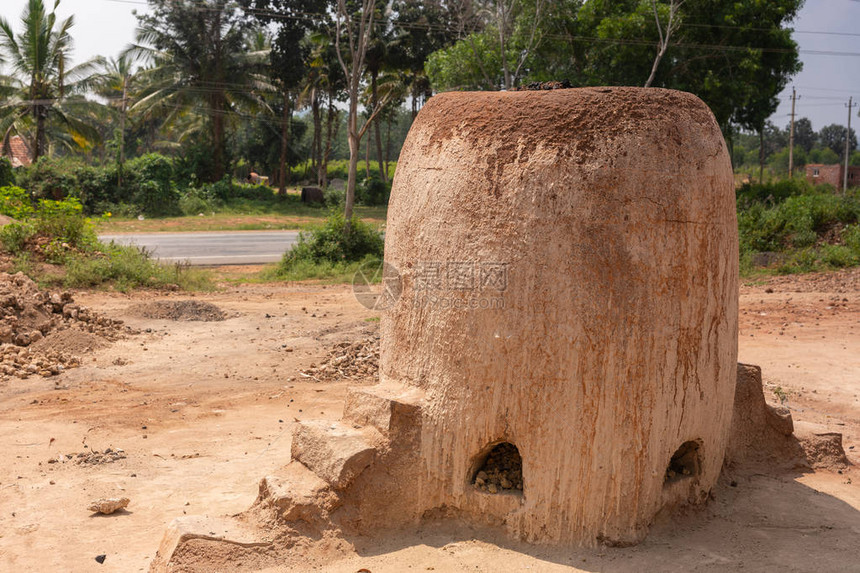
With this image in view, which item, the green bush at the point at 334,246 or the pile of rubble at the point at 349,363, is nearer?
the pile of rubble at the point at 349,363

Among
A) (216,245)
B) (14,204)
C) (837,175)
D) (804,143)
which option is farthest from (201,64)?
(804,143)

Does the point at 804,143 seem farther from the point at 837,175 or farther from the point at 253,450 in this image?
the point at 253,450

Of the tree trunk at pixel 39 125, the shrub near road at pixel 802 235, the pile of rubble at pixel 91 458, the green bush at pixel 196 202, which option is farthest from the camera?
the green bush at pixel 196 202

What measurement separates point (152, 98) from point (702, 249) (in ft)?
86.6

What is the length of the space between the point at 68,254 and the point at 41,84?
13.8m

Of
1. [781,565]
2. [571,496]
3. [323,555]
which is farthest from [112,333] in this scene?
[781,565]

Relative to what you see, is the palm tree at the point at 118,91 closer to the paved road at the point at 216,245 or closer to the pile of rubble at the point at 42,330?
the paved road at the point at 216,245

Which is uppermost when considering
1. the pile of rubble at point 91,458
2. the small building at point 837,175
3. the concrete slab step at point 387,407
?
the small building at point 837,175

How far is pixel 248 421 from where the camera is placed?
6.78 m

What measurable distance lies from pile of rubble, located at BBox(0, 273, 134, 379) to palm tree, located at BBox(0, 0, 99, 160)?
632 inches

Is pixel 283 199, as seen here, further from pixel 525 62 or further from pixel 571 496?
pixel 571 496

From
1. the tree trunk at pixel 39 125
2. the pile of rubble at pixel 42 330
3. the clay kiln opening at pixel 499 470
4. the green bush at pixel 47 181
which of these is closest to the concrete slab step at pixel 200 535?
the clay kiln opening at pixel 499 470

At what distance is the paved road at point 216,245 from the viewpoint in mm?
16656

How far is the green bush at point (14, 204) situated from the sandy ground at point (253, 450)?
10.1 feet
